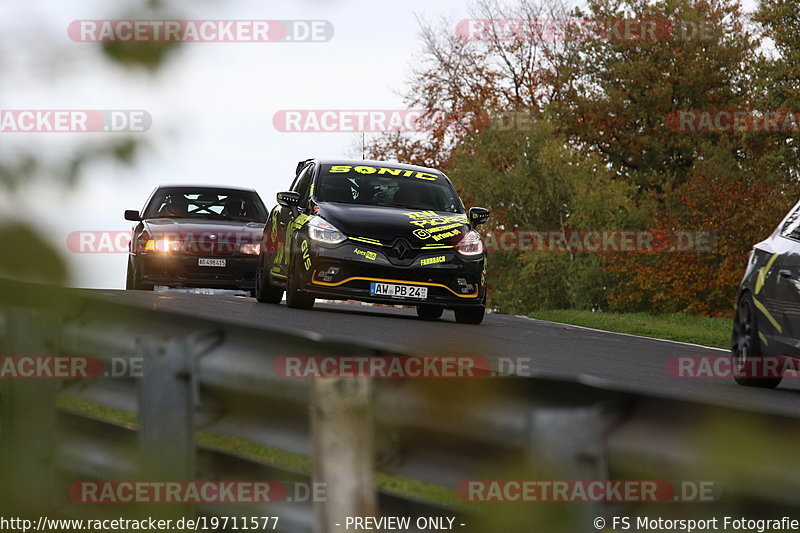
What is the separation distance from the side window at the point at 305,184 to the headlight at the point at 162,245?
87.4 inches

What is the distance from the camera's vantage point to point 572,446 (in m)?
2.61

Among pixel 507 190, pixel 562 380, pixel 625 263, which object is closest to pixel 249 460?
pixel 562 380

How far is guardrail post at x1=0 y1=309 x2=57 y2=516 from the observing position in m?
2.78

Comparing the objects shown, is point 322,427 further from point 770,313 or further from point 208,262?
point 208,262

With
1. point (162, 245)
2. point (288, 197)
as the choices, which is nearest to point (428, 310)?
point (288, 197)

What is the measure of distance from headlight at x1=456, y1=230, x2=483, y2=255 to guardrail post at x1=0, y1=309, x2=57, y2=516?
1183 centimetres

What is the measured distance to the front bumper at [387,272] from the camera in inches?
627

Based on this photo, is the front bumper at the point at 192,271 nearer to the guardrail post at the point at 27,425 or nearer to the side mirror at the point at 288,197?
the side mirror at the point at 288,197

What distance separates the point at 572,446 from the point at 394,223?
1355 centimetres

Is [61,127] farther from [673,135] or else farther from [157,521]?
[673,135]

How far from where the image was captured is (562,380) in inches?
101
